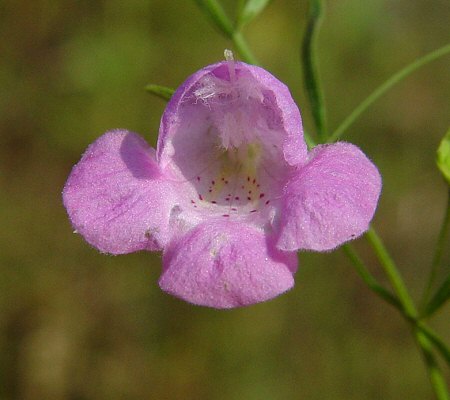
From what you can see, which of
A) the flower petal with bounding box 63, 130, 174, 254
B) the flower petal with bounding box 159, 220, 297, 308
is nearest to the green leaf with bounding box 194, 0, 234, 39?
the flower petal with bounding box 63, 130, 174, 254

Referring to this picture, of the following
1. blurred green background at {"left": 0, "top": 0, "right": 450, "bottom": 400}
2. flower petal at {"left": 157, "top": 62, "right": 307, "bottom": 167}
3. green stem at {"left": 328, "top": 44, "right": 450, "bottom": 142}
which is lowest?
blurred green background at {"left": 0, "top": 0, "right": 450, "bottom": 400}

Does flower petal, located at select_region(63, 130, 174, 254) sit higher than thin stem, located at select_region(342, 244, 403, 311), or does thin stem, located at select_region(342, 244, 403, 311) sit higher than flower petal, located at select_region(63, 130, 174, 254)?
flower petal, located at select_region(63, 130, 174, 254)

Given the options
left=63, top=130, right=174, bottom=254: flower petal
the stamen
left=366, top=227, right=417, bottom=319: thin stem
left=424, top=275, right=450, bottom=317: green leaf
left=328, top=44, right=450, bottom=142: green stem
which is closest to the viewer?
left=63, top=130, right=174, bottom=254: flower petal

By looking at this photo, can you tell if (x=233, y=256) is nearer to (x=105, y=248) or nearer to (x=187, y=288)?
(x=187, y=288)

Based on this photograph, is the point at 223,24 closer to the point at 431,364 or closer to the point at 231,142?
the point at 231,142

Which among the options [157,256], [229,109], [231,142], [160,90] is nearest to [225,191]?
[231,142]

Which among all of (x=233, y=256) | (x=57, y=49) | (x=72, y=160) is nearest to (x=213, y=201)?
(x=233, y=256)

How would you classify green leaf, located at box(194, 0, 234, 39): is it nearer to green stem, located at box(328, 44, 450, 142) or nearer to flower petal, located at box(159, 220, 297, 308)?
green stem, located at box(328, 44, 450, 142)
